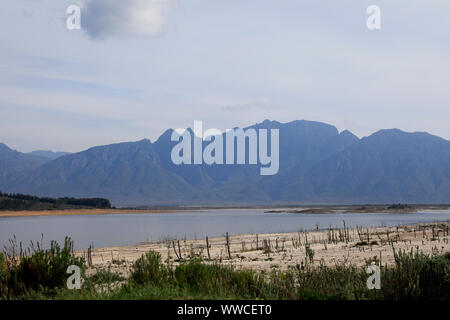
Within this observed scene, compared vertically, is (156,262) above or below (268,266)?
above

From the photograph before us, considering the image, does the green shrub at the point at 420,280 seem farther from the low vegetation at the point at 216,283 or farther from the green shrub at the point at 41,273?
the green shrub at the point at 41,273

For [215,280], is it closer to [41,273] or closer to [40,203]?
[41,273]

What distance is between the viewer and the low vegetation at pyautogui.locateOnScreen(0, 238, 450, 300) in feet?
32.6

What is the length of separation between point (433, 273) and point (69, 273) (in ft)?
23.8

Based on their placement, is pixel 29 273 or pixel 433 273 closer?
pixel 433 273

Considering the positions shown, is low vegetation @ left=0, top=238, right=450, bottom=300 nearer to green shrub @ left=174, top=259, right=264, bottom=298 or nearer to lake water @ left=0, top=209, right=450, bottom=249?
green shrub @ left=174, top=259, right=264, bottom=298

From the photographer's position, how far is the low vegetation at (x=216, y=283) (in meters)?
9.95

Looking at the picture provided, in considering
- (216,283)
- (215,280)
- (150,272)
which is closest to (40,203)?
(150,272)

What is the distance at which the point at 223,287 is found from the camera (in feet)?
35.4

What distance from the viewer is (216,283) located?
34.7ft

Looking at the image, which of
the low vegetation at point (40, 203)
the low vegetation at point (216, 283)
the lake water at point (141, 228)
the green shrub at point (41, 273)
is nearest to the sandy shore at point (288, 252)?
the low vegetation at point (216, 283)
